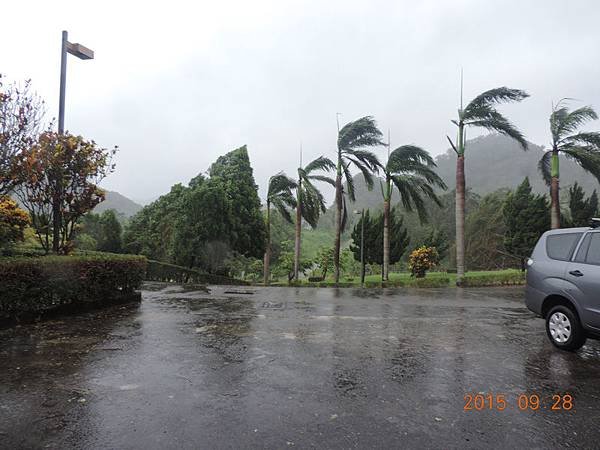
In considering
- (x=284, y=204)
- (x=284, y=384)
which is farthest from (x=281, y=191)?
(x=284, y=384)

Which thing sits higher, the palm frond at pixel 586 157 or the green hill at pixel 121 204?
the green hill at pixel 121 204

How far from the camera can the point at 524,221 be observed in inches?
1105

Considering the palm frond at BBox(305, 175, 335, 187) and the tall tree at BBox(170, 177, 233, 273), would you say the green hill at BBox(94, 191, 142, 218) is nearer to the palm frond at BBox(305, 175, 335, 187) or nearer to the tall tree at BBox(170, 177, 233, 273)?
the tall tree at BBox(170, 177, 233, 273)

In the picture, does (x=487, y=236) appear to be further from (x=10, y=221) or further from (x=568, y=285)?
(x=10, y=221)

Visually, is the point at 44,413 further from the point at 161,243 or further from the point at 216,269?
the point at 161,243

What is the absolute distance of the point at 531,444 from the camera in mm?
2750

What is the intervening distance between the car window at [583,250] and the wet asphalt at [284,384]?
1.33 meters

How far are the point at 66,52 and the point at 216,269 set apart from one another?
54.7ft

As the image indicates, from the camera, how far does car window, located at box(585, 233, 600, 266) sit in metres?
4.97

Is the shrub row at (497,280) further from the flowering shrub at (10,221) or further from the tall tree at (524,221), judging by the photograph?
the flowering shrub at (10,221)

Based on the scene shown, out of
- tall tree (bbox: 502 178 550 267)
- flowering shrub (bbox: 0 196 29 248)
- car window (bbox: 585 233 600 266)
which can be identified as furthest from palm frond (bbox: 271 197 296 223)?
car window (bbox: 585 233 600 266)

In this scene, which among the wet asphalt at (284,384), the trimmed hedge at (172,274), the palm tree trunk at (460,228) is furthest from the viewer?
the trimmed hedge at (172,274)

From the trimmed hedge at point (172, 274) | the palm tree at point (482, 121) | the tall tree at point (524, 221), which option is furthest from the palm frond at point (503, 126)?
the trimmed hedge at point (172, 274)

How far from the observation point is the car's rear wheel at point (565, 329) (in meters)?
5.07
